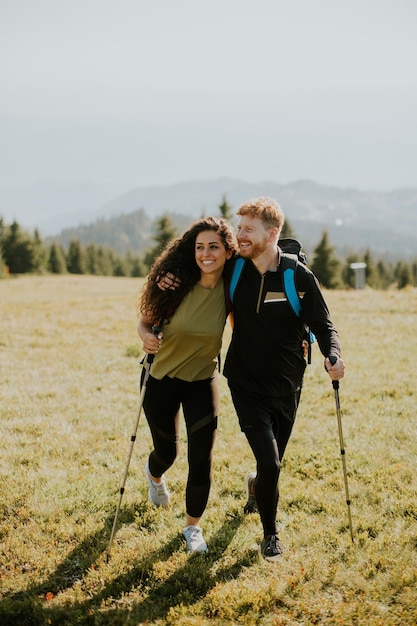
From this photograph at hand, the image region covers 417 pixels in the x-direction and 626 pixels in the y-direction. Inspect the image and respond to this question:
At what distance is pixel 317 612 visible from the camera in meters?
4.35

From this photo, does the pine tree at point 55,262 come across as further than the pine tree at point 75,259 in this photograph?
No

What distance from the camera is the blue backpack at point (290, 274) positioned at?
4.90 metres

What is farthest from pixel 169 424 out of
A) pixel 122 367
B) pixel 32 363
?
pixel 32 363

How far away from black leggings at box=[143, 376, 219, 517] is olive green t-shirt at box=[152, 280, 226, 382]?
14cm

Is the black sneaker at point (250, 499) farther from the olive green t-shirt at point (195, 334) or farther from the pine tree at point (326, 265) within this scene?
the pine tree at point (326, 265)

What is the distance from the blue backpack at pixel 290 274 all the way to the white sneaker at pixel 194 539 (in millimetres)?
2310

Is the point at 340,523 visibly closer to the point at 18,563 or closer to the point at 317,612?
the point at 317,612

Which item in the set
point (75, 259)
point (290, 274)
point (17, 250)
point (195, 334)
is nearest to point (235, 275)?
point (290, 274)

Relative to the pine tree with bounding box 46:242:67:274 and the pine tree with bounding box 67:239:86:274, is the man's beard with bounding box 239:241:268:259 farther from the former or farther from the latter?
the pine tree with bounding box 67:239:86:274

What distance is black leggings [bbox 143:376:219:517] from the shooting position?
5.12 metres

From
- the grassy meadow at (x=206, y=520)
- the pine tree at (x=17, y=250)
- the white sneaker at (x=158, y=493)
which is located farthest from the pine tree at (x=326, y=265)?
the white sneaker at (x=158, y=493)

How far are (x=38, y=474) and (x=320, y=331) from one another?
429 cm

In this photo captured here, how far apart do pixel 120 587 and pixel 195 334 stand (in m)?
2.45

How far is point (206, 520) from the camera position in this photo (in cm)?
584
